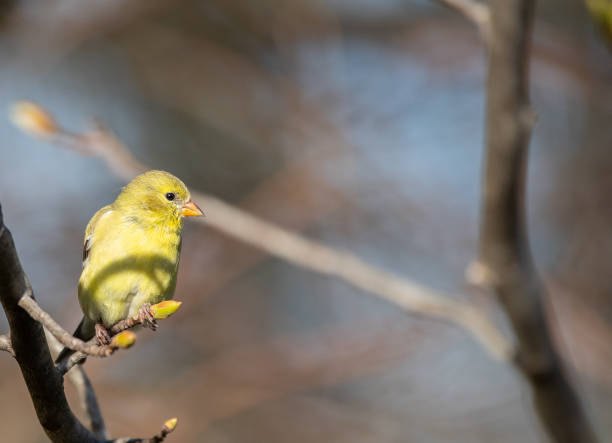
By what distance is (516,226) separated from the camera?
2.41 metres

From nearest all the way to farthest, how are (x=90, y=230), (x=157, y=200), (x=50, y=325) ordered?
(x=50, y=325) → (x=157, y=200) → (x=90, y=230)

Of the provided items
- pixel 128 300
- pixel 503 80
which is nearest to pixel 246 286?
pixel 128 300

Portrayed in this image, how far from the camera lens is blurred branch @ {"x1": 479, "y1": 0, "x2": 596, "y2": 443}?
2068 mm

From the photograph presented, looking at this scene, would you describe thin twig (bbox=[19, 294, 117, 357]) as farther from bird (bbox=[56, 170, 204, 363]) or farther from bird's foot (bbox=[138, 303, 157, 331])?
bird (bbox=[56, 170, 204, 363])

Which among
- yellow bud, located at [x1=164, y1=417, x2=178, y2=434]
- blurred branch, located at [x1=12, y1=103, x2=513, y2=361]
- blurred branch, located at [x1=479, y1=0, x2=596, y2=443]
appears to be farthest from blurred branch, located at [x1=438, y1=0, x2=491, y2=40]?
A: yellow bud, located at [x1=164, y1=417, x2=178, y2=434]

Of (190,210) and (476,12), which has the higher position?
(190,210)

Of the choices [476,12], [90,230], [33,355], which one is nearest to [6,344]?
[33,355]

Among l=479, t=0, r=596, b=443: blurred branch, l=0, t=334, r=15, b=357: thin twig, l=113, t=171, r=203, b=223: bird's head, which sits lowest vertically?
l=479, t=0, r=596, b=443: blurred branch

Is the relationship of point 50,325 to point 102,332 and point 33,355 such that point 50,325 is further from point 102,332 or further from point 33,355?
point 102,332

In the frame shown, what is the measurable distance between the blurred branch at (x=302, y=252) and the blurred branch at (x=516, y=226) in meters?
0.17

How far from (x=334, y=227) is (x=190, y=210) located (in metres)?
2.98

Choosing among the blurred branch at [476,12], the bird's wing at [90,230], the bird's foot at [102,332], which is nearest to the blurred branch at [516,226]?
the blurred branch at [476,12]

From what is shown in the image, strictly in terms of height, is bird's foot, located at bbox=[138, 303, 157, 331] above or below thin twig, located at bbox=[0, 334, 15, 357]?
below

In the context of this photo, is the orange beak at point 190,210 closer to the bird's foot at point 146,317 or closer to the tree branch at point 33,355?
the bird's foot at point 146,317
